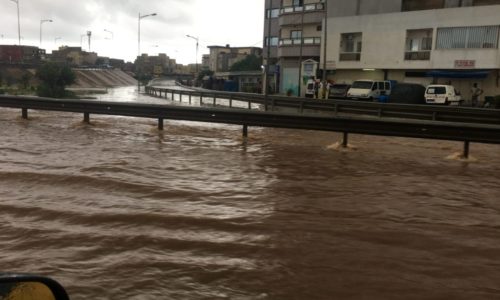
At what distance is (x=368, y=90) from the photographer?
38469mm

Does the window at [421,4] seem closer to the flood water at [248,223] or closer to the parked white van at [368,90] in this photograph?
the parked white van at [368,90]

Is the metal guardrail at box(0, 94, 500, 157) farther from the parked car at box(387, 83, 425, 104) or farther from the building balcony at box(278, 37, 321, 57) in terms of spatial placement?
the building balcony at box(278, 37, 321, 57)

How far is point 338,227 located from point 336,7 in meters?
52.2

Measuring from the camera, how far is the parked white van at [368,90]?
3799 centimetres

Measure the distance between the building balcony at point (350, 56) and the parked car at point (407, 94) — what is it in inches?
412

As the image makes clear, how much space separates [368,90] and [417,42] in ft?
33.4

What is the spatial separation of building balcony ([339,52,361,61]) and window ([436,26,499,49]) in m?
8.36

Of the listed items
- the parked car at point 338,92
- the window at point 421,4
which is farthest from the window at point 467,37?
the parked car at point 338,92

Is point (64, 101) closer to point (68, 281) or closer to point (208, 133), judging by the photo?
point (208, 133)


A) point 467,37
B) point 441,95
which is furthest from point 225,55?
point 441,95

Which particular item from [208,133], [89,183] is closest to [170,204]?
[89,183]

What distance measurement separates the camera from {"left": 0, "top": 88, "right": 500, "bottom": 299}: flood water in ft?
15.1

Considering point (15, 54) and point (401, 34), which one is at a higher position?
point (401, 34)

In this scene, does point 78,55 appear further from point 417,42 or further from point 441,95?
point 441,95
